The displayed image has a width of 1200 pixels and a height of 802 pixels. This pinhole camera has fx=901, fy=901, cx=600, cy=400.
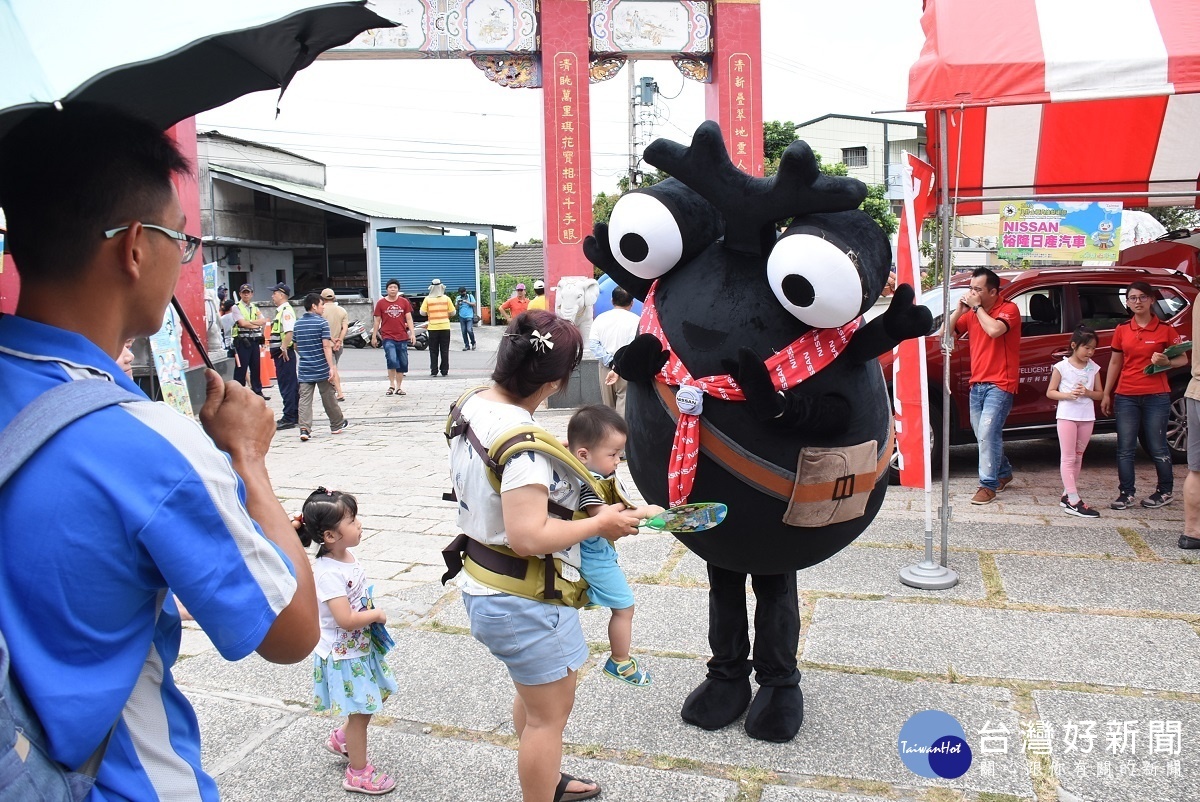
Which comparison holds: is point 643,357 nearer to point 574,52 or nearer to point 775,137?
point 574,52

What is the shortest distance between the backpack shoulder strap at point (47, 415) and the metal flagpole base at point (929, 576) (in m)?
4.27

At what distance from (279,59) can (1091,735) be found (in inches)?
129

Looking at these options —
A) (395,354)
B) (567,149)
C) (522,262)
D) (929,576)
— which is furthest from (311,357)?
(522,262)

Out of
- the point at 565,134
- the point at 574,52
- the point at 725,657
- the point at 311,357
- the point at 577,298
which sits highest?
the point at 574,52

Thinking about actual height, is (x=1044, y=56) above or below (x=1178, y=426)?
above

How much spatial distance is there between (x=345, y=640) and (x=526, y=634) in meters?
0.85

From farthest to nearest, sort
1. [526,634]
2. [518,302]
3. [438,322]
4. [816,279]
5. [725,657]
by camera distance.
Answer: [438,322]
[518,302]
[725,657]
[816,279]
[526,634]

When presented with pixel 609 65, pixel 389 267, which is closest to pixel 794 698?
pixel 609 65

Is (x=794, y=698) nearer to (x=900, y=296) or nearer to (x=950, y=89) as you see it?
(x=900, y=296)

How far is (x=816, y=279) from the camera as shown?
102 inches

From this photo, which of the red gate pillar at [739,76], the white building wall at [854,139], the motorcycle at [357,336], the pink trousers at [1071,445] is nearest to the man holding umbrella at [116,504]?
the pink trousers at [1071,445]

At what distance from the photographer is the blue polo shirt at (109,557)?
1.11 metres

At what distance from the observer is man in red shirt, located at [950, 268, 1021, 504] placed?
663 cm

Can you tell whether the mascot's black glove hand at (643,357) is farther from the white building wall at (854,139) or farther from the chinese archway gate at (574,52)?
the white building wall at (854,139)
